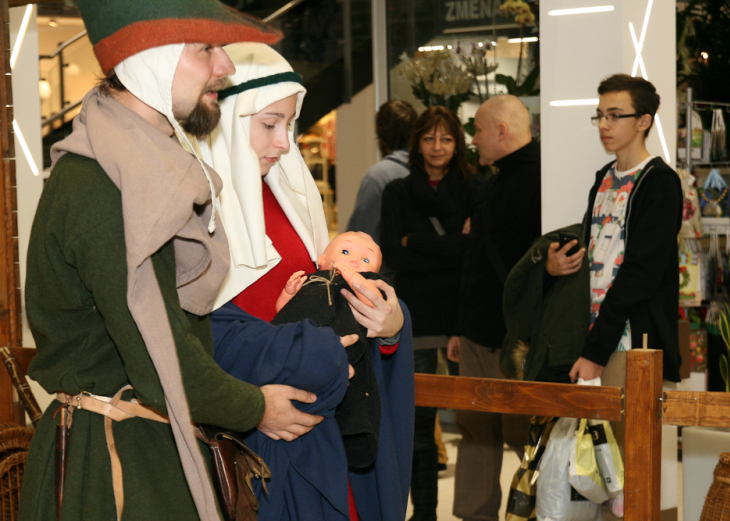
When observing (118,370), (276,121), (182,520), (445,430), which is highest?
(276,121)

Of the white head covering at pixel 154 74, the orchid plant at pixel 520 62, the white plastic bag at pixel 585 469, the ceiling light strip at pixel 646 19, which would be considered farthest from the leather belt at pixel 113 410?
the orchid plant at pixel 520 62

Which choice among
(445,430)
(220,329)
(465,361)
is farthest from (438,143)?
(220,329)

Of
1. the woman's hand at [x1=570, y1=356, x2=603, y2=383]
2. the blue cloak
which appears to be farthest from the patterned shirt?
the blue cloak

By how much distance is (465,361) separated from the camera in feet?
12.2

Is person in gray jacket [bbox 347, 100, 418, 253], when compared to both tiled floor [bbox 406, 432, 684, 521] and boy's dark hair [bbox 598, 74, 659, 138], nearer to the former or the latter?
tiled floor [bbox 406, 432, 684, 521]

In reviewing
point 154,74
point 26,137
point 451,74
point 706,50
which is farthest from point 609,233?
point 706,50

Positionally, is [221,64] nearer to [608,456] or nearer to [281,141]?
[281,141]

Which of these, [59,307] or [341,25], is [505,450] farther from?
[341,25]

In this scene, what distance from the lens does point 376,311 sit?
178 cm

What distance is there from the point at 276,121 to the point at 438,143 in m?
2.20

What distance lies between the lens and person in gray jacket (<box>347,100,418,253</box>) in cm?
432

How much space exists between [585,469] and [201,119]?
202 cm

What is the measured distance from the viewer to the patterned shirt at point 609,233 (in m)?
2.86

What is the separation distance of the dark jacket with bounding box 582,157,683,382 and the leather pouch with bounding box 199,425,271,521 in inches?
65.7
